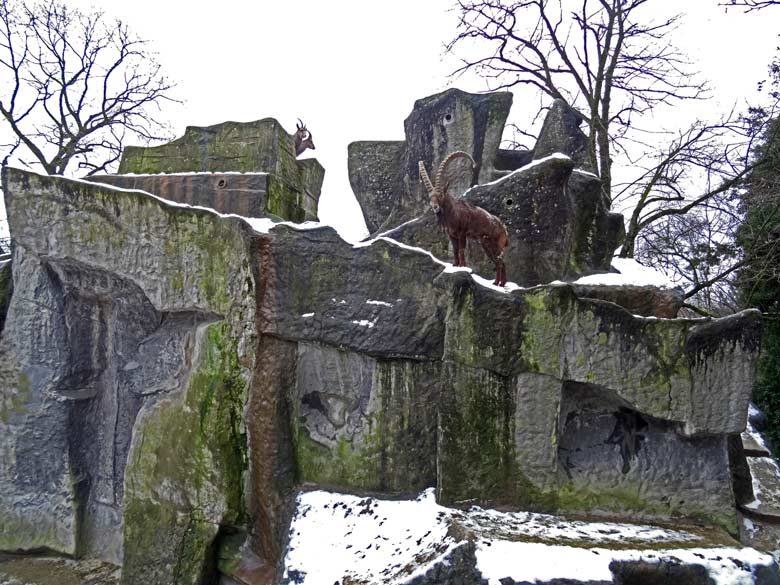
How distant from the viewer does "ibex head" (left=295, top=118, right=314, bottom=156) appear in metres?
7.02

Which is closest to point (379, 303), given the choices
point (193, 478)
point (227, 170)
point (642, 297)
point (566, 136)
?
point (193, 478)

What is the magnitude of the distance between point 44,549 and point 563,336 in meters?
5.16

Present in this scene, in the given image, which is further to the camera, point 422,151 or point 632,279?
point 422,151

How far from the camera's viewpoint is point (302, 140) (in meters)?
7.11

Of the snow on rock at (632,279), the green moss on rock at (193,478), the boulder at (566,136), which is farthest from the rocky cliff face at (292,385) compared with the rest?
the boulder at (566,136)

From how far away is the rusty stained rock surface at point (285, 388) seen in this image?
11.3 ft

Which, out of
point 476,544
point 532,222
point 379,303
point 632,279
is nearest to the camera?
point 476,544

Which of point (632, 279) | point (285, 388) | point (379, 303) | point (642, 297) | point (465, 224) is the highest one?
point (465, 224)

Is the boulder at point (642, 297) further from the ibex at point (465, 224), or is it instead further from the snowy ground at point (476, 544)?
the snowy ground at point (476, 544)

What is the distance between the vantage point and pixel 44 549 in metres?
4.68

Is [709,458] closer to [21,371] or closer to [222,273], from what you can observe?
[222,273]

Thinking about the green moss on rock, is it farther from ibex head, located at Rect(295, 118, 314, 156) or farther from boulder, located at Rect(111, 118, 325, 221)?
ibex head, located at Rect(295, 118, 314, 156)

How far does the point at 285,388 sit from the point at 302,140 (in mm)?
4330

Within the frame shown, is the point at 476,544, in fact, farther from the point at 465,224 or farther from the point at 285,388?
the point at 465,224
